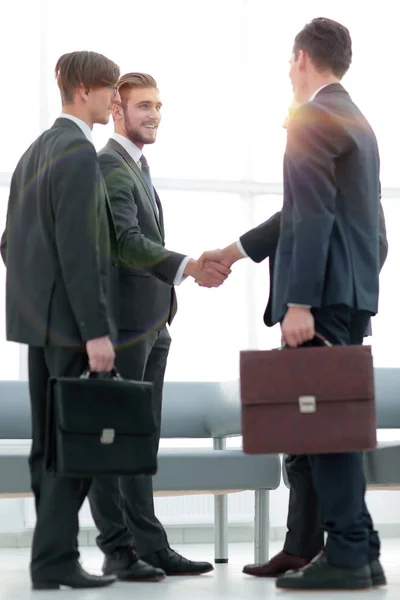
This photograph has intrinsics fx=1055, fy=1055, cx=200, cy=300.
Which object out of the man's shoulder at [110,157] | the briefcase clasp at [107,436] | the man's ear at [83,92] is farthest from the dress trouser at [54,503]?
the man's shoulder at [110,157]

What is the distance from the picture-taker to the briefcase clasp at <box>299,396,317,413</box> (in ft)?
8.29

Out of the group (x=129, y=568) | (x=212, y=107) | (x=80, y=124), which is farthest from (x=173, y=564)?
(x=212, y=107)

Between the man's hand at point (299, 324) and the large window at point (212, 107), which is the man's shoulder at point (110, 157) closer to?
the man's hand at point (299, 324)

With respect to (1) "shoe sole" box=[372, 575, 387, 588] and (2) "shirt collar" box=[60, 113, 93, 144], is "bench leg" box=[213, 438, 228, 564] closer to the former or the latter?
(1) "shoe sole" box=[372, 575, 387, 588]

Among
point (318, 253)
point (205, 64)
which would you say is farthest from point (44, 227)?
point (205, 64)

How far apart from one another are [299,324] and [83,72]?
0.92 meters

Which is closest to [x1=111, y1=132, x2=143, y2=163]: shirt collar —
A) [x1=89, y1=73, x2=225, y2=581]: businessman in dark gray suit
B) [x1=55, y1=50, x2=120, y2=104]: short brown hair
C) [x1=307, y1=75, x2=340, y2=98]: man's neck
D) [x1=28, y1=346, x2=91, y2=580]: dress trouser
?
[x1=89, y1=73, x2=225, y2=581]: businessman in dark gray suit

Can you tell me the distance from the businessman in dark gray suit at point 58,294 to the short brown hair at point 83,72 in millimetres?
146

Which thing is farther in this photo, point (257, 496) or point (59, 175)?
point (257, 496)

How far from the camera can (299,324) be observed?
258 centimetres

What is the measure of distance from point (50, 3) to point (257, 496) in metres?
3.02

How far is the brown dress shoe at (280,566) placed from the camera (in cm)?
307

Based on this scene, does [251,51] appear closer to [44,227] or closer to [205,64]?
[205,64]

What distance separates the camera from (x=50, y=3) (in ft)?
18.1
